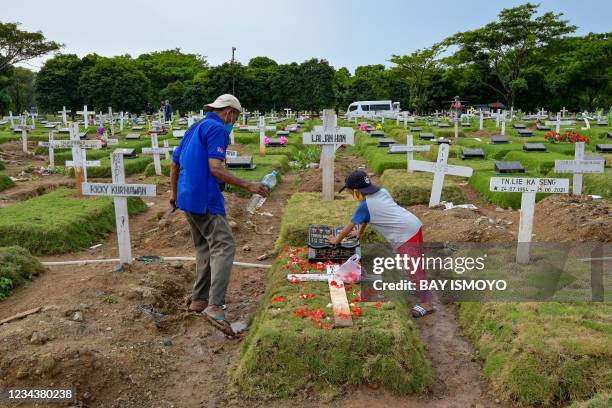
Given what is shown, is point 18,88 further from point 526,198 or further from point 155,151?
point 526,198

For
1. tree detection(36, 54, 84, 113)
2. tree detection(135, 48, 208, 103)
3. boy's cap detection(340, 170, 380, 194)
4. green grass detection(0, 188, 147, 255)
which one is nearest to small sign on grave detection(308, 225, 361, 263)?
boy's cap detection(340, 170, 380, 194)

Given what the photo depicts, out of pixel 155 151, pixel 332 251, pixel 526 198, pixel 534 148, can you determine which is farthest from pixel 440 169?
pixel 155 151

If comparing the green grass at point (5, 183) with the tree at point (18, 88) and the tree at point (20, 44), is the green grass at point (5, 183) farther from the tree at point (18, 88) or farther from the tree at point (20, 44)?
the tree at point (18, 88)

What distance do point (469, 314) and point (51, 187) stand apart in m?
11.1

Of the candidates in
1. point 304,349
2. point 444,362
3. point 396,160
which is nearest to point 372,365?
point 304,349

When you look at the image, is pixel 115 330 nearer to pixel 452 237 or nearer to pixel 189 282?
pixel 189 282

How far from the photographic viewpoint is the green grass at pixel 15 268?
5567 millimetres

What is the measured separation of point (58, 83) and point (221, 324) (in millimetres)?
46468

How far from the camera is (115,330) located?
436cm

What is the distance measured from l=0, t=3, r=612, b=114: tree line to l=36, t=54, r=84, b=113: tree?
0.26ft

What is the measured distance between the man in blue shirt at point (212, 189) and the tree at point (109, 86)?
42.5m

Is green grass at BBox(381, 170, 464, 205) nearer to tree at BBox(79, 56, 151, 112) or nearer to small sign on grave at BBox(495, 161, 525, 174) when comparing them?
small sign on grave at BBox(495, 161, 525, 174)

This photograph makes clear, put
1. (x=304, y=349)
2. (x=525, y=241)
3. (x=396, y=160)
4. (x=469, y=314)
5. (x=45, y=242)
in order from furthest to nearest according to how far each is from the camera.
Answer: (x=396, y=160) → (x=45, y=242) → (x=525, y=241) → (x=469, y=314) → (x=304, y=349)

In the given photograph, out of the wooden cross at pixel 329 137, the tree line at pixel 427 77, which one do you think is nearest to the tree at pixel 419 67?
the tree line at pixel 427 77
